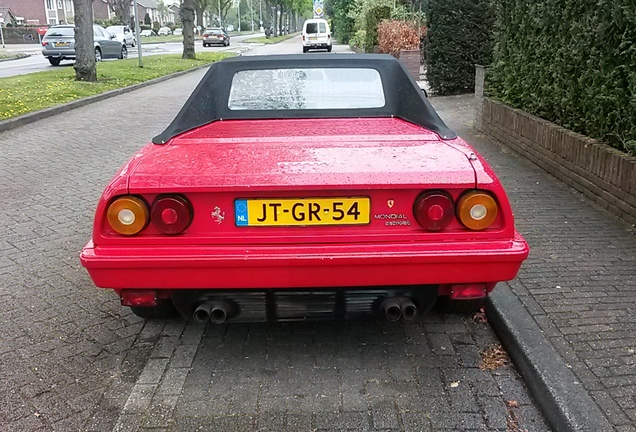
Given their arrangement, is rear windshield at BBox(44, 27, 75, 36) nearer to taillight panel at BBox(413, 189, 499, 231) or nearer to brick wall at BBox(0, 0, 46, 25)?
taillight panel at BBox(413, 189, 499, 231)

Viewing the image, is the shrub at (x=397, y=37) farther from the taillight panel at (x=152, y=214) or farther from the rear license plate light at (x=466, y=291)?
the taillight panel at (x=152, y=214)

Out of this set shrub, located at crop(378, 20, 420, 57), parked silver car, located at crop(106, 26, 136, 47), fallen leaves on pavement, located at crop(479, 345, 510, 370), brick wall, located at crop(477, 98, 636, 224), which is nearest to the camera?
fallen leaves on pavement, located at crop(479, 345, 510, 370)

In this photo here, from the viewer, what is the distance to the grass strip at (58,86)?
1273cm

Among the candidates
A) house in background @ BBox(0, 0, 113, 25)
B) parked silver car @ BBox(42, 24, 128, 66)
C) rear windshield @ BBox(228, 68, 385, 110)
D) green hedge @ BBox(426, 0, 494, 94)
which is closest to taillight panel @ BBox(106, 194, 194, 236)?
rear windshield @ BBox(228, 68, 385, 110)

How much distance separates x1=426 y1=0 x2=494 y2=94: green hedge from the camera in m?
13.8

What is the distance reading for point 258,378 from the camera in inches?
122

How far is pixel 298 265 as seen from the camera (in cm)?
270

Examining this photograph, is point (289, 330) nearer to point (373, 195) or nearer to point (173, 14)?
point (373, 195)

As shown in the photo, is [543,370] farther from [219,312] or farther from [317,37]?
[317,37]

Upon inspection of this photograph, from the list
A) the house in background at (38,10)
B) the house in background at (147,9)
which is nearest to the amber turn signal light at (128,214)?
the house in background at (38,10)

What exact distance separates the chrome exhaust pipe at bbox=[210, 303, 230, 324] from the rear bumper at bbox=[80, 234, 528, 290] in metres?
0.16

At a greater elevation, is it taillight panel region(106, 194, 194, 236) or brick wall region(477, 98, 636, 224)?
taillight panel region(106, 194, 194, 236)

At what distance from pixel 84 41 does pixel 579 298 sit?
16.6 m

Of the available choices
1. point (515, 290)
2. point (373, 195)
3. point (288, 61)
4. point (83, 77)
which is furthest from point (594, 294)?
point (83, 77)
